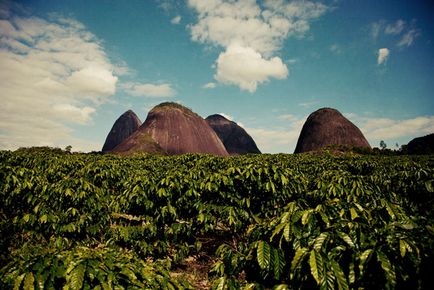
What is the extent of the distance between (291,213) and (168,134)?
61.2 m

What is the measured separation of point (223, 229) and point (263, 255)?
4.09 meters

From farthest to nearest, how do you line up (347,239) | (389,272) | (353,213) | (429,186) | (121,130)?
1. (121,130)
2. (429,186)
3. (353,213)
4. (347,239)
5. (389,272)

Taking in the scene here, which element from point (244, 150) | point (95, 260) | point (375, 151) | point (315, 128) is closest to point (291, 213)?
point (95, 260)

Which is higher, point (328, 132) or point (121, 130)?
point (121, 130)

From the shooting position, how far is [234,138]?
360 ft

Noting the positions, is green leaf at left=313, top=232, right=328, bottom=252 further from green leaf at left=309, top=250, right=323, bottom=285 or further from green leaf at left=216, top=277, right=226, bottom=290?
green leaf at left=216, top=277, right=226, bottom=290

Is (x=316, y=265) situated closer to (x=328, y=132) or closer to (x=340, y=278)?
(x=340, y=278)

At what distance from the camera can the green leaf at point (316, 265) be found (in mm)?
1690

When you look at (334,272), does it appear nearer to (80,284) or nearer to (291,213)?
(291,213)

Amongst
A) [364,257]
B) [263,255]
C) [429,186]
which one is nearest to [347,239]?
[364,257]

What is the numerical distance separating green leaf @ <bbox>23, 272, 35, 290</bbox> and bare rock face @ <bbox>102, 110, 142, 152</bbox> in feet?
361

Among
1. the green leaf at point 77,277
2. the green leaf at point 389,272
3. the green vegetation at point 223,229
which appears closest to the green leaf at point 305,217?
the green vegetation at point 223,229

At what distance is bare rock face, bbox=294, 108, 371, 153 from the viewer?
7494cm

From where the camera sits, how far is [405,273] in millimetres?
1763
